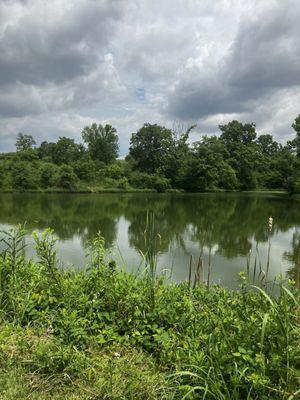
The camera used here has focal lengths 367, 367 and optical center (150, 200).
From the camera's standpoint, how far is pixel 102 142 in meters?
71.1

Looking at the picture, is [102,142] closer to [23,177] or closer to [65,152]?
[65,152]

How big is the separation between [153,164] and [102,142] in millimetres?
12817

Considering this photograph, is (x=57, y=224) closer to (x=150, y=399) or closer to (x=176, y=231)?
(x=176, y=231)

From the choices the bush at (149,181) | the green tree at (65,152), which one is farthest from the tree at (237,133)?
the green tree at (65,152)

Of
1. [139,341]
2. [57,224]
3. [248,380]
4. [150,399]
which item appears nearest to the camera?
[248,380]

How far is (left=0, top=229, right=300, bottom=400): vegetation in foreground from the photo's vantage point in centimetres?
214

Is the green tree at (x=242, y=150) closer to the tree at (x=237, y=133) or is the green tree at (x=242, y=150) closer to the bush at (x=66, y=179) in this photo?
the tree at (x=237, y=133)

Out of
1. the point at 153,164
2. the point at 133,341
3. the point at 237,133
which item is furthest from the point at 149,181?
the point at 133,341

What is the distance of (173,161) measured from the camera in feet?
201

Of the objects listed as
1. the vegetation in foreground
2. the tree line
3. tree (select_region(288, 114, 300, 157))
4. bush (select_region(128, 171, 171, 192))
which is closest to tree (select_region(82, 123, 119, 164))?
the tree line

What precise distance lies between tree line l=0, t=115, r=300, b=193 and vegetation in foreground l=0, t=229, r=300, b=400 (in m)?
48.3

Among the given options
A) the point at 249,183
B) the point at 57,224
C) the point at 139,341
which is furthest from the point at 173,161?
the point at 139,341

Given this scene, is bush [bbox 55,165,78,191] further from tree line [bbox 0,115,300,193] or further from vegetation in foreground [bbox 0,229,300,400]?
vegetation in foreground [bbox 0,229,300,400]

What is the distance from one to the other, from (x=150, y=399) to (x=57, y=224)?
16.5 m
